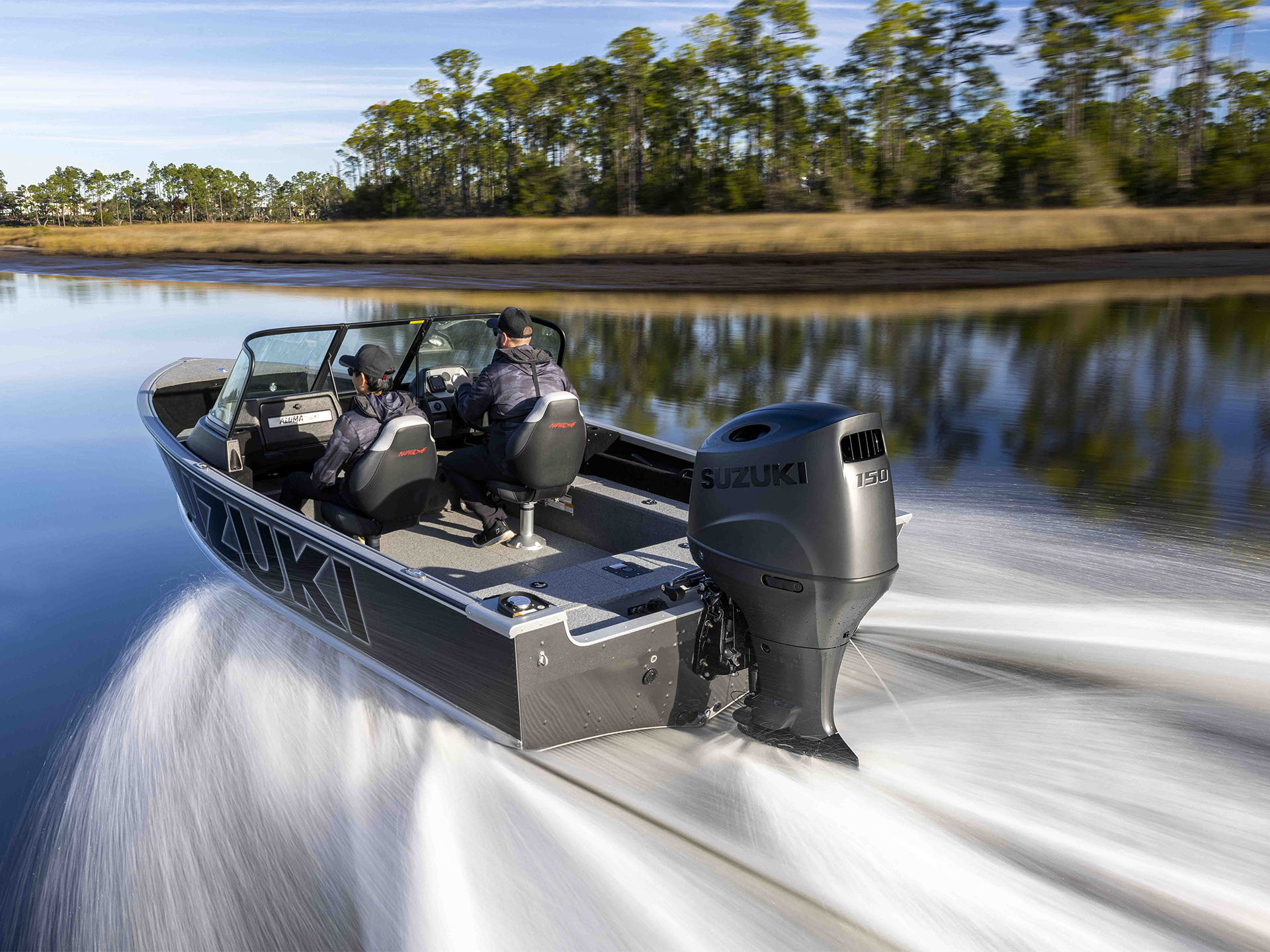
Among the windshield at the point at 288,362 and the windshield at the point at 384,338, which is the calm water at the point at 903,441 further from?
the windshield at the point at 384,338

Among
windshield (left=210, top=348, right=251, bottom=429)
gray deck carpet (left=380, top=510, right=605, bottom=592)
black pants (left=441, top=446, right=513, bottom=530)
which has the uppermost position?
windshield (left=210, top=348, right=251, bottom=429)

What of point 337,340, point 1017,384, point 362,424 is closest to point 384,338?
point 337,340

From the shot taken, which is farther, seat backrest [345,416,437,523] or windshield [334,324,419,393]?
windshield [334,324,419,393]

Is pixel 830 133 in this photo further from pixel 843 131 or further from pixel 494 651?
pixel 494 651

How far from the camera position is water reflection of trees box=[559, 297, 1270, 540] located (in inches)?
310

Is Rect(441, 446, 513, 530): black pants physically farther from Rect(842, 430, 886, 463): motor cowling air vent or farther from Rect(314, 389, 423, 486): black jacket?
Rect(842, 430, 886, 463): motor cowling air vent

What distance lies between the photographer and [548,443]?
395 cm

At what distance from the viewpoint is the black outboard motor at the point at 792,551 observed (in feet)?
8.73

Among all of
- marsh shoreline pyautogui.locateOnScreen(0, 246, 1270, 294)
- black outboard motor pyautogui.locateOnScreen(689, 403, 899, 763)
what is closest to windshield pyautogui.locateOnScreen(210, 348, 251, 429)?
black outboard motor pyautogui.locateOnScreen(689, 403, 899, 763)

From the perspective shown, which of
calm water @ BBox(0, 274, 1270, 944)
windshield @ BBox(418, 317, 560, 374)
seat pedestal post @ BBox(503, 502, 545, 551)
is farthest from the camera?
windshield @ BBox(418, 317, 560, 374)

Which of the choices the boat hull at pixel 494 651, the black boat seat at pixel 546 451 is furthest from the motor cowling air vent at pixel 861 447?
the black boat seat at pixel 546 451

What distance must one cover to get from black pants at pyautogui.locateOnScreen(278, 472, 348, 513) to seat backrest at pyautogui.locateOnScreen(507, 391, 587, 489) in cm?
77

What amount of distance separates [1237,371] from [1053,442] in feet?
17.4

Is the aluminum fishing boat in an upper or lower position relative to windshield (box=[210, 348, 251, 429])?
lower
